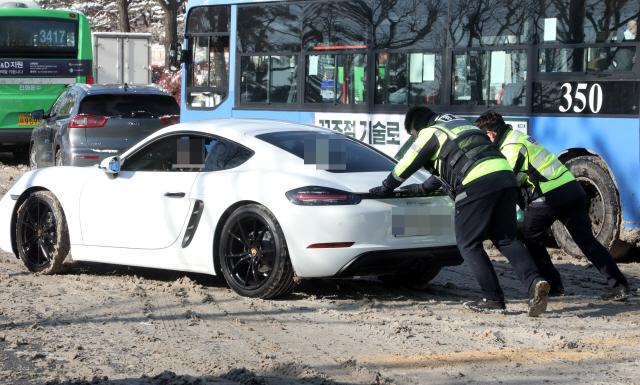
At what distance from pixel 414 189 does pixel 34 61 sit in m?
15.0

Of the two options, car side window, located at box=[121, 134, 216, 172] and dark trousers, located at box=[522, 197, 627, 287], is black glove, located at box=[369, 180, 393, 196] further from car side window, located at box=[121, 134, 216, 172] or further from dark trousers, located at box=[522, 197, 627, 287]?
car side window, located at box=[121, 134, 216, 172]

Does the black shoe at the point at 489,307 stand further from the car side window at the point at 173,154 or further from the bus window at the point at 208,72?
the bus window at the point at 208,72

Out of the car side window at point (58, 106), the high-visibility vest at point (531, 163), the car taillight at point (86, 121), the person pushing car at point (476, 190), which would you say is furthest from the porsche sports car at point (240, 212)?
the car side window at point (58, 106)

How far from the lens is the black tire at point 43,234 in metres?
7.04

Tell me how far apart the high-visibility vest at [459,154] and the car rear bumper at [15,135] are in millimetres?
14474

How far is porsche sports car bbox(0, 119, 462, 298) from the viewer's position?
223 inches

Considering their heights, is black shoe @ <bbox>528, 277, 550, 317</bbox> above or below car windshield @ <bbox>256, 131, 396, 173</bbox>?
below

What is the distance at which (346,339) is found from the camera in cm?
494

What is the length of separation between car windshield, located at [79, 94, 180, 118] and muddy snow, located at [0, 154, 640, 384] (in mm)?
5995

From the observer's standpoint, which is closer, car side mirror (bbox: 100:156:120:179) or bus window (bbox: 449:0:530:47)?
car side mirror (bbox: 100:156:120:179)

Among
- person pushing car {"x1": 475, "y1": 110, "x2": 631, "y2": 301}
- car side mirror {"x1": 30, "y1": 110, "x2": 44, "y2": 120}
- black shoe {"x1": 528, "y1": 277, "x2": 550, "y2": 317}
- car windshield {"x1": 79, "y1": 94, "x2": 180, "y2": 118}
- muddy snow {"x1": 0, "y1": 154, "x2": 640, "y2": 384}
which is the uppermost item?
car windshield {"x1": 79, "y1": 94, "x2": 180, "y2": 118}

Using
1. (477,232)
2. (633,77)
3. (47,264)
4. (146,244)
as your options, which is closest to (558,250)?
(633,77)

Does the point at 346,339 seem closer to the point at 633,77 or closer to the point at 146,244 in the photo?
the point at 146,244

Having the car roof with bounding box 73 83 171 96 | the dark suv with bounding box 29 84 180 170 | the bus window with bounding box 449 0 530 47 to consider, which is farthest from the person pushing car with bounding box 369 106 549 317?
the car roof with bounding box 73 83 171 96
